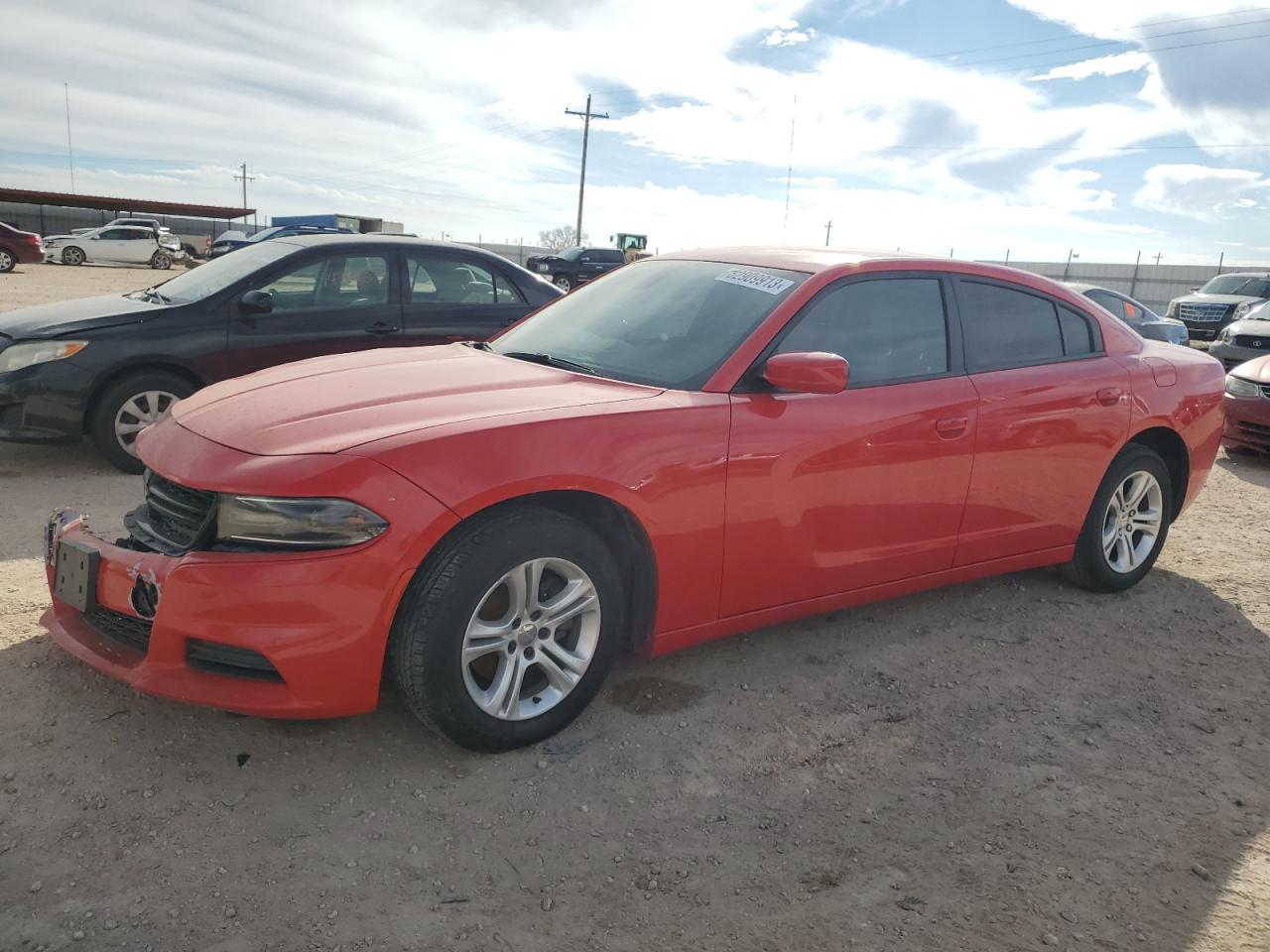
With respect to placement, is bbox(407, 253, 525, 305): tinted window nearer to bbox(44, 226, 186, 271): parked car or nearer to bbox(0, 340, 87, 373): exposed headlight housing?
bbox(0, 340, 87, 373): exposed headlight housing

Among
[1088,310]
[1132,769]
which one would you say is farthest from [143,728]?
[1088,310]

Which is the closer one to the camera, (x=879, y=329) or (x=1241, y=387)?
(x=879, y=329)

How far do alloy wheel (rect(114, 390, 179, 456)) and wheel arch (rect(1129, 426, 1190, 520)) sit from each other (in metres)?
5.47

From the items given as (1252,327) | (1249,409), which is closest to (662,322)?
(1249,409)

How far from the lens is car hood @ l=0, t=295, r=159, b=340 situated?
5617mm

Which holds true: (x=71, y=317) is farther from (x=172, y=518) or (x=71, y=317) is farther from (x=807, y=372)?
(x=807, y=372)

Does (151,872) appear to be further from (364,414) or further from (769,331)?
(769,331)

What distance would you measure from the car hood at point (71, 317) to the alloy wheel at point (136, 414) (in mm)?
466

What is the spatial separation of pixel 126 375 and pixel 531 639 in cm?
415

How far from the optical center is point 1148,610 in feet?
14.7

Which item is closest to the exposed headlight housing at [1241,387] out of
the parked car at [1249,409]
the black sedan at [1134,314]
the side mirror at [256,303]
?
the parked car at [1249,409]

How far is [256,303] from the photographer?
19.4 ft

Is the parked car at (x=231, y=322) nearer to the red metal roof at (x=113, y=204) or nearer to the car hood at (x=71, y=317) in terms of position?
the car hood at (x=71, y=317)

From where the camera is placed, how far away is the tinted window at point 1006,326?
154 inches
